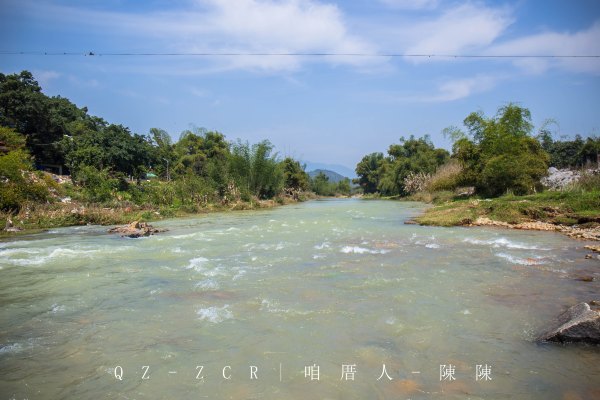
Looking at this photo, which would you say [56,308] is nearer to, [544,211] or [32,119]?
[544,211]

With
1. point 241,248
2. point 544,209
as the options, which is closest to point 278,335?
point 241,248

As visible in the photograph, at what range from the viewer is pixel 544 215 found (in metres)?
13.6

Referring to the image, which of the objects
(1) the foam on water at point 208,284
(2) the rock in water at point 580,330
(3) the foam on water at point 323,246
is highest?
(2) the rock in water at point 580,330

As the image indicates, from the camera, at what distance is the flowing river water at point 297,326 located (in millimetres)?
3285

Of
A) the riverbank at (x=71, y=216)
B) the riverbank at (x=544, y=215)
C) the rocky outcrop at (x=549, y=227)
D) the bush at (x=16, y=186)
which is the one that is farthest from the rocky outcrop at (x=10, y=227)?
the rocky outcrop at (x=549, y=227)

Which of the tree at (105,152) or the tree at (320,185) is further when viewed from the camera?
the tree at (320,185)

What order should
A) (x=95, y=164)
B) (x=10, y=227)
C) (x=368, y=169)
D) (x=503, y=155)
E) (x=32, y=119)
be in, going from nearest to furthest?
(x=10, y=227) → (x=503, y=155) → (x=95, y=164) → (x=32, y=119) → (x=368, y=169)

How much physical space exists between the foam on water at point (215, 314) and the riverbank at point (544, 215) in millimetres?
10647

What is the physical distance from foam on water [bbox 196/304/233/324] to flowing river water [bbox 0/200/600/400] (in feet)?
0.12

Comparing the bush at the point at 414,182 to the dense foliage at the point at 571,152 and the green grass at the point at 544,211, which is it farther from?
the green grass at the point at 544,211

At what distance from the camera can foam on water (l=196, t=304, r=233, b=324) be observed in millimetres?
4884

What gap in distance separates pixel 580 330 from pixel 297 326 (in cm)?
312

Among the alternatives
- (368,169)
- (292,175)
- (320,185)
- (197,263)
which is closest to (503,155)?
(197,263)

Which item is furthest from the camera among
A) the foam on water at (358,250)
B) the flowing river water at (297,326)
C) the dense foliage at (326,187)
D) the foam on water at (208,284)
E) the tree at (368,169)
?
the dense foliage at (326,187)
